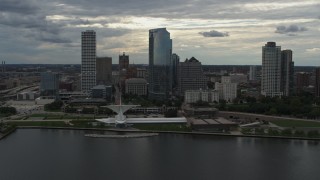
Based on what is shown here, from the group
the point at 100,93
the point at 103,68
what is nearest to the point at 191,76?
the point at 100,93

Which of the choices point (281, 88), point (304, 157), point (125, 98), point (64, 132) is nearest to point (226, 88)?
point (281, 88)

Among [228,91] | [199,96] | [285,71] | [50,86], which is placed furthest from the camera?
[285,71]

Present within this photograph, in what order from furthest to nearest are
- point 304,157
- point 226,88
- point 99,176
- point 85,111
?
point 226,88 < point 85,111 < point 304,157 < point 99,176

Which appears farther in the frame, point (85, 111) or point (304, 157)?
point (85, 111)

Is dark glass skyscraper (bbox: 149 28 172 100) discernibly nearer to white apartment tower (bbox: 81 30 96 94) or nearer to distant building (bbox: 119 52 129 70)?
white apartment tower (bbox: 81 30 96 94)

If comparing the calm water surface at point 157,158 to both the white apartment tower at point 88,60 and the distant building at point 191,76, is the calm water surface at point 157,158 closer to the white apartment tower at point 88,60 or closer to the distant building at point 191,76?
the distant building at point 191,76

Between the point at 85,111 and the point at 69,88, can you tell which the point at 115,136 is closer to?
the point at 85,111

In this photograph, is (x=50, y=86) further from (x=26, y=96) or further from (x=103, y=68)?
(x=103, y=68)
